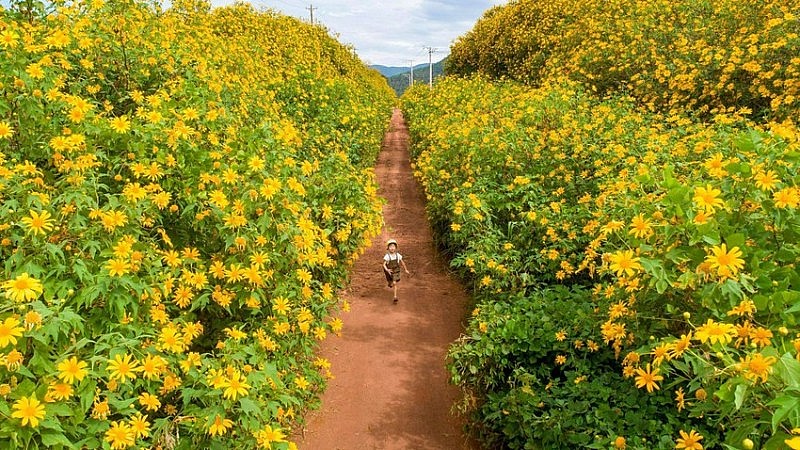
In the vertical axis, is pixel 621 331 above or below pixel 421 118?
below

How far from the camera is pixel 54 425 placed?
1.60m

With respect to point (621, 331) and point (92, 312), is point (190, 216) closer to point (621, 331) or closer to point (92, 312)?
point (92, 312)

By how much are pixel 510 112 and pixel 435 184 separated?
2.00 meters

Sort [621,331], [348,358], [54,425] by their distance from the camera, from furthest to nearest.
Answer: [348,358] → [621,331] → [54,425]

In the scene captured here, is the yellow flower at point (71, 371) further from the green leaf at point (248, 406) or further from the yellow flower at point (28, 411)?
the green leaf at point (248, 406)

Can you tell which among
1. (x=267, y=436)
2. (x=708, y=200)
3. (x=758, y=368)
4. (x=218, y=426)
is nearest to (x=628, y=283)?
(x=708, y=200)

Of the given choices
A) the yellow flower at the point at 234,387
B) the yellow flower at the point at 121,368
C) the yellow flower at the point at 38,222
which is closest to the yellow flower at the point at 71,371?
the yellow flower at the point at 121,368

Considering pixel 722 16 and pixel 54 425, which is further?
pixel 722 16

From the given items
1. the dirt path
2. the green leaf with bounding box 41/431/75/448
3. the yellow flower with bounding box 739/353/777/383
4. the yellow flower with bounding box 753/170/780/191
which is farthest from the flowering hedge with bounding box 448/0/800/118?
the green leaf with bounding box 41/431/75/448

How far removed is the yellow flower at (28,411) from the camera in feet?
5.12

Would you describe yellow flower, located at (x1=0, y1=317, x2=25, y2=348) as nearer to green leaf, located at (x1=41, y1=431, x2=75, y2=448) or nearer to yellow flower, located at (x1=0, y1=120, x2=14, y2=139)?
green leaf, located at (x1=41, y1=431, x2=75, y2=448)

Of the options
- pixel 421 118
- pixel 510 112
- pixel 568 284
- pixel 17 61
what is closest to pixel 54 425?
pixel 17 61

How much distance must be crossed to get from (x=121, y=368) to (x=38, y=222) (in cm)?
84

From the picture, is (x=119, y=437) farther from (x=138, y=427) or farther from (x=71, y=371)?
(x=71, y=371)
